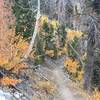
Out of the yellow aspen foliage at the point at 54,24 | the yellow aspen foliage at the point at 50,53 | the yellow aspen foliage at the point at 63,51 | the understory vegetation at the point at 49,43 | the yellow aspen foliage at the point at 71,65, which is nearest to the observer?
the understory vegetation at the point at 49,43

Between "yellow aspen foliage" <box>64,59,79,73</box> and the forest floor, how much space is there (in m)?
2.06

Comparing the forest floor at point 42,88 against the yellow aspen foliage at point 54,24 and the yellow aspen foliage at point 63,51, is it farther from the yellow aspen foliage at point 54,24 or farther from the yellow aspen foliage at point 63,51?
the yellow aspen foliage at point 54,24

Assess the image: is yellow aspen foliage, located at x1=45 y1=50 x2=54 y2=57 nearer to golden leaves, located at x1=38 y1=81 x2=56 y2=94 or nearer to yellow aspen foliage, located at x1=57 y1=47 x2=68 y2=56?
yellow aspen foliage, located at x1=57 y1=47 x2=68 y2=56

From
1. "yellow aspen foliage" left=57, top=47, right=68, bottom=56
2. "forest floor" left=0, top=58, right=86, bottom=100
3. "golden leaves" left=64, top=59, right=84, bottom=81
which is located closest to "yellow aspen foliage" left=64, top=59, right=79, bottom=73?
"golden leaves" left=64, top=59, right=84, bottom=81

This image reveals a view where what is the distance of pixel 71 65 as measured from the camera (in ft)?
104

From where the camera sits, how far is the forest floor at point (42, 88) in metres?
17.4

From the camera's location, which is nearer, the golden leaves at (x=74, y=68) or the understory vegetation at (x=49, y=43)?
the understory vegetation at (x=49, y=43)

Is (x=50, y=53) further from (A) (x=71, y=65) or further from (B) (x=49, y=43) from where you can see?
(A) (x=71, y=65)

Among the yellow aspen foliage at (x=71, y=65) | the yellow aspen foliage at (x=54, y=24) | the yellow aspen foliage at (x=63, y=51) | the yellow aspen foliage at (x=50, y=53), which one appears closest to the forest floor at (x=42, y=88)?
the yellow aspen foliage at (x=71, y=65)

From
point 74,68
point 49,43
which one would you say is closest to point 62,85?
point 74,68

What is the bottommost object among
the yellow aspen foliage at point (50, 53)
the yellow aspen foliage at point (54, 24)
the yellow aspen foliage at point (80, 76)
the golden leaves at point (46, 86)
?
the yellow aspen foliage at point (80, 76)

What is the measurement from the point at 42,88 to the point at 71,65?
10515 mm

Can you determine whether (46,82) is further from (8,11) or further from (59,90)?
(8,11)

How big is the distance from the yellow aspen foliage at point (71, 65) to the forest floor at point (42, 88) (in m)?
2.06
